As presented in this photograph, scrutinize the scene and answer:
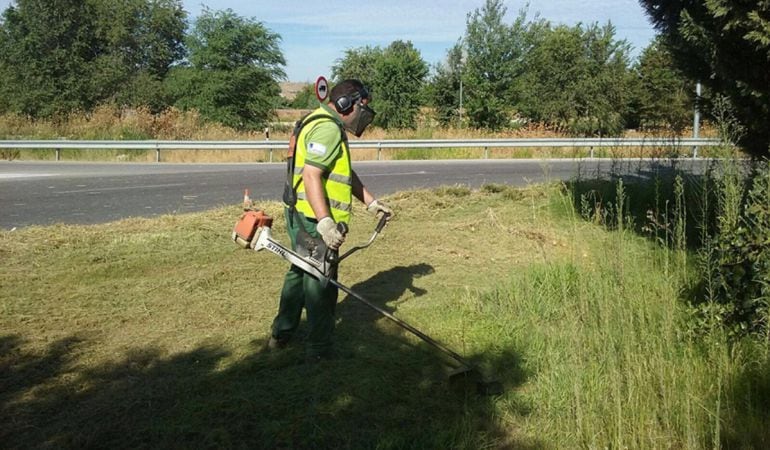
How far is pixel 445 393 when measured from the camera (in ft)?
12.9

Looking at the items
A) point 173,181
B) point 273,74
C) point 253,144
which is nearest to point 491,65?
point 273,74

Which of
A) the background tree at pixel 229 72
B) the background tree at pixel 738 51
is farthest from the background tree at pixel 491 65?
the background tree at pixel 738 51

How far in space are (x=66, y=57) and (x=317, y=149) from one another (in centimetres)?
Result: 3876

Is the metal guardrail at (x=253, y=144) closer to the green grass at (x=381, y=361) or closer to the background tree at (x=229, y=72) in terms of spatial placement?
the background tree at (x=229, y=72)

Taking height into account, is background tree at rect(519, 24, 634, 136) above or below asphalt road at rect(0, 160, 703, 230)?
above

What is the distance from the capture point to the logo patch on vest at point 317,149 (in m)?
4.01

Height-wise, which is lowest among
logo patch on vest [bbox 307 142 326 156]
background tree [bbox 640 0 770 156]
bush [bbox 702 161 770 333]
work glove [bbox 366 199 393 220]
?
bush [bbox 702 161 770 333]

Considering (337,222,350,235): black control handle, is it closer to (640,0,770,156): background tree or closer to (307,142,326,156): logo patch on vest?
(307,142,326,156): logo patch on vest

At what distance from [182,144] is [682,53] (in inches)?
684

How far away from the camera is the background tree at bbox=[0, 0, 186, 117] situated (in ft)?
119

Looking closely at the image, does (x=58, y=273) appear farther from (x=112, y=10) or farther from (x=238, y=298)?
(x=112, y=10)

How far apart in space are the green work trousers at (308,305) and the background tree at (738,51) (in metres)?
3.60

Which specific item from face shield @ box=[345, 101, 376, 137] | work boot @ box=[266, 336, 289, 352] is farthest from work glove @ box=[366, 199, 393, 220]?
work boot @ box=[266, 336, 289, 352]

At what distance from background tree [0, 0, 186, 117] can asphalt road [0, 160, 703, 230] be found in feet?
62.9
